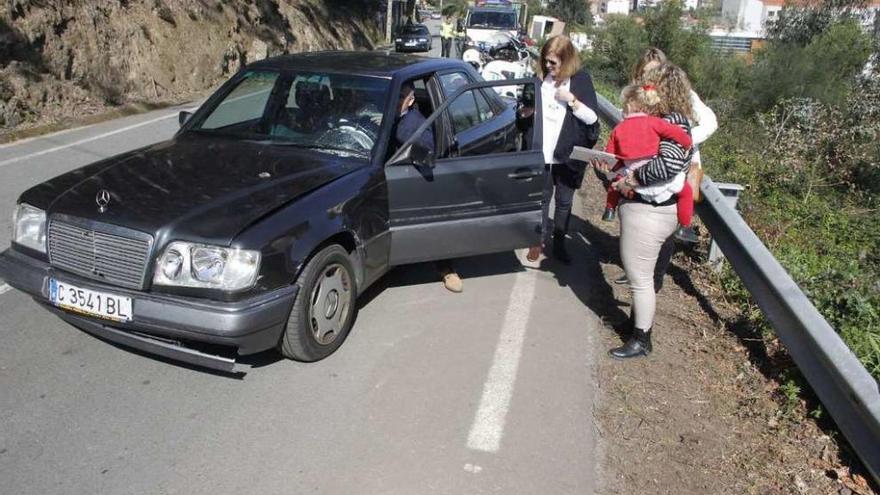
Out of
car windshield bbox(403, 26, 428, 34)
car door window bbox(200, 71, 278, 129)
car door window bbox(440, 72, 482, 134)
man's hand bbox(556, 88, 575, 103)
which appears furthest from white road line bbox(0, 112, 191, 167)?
car windshield bbox(403, 26, 428, 34)

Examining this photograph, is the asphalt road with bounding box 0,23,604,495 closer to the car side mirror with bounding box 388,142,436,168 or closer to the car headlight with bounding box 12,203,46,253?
the car headlight with bounding box 12,203,46,253

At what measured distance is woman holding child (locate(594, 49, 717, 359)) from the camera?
3.85m

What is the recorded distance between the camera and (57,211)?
3.66 meters

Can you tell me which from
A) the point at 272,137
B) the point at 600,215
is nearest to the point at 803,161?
the point at 600,215

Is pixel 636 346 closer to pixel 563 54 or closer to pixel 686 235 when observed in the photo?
pixel 686 235

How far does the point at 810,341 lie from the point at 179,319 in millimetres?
3197

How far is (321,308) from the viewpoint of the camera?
3.96 meters

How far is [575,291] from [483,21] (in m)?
20.5

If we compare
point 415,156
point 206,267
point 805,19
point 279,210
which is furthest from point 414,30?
point 206,267

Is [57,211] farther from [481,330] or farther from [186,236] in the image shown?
[481,330]

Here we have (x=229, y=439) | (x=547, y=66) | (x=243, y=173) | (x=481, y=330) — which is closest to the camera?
(x=229, y=439)

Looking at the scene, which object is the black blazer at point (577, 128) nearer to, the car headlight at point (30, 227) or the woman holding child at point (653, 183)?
the woman holding child at point (653, 183)

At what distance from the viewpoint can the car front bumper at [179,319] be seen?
3.36m

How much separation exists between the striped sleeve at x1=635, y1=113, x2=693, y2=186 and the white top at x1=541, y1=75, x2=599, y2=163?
4.40 ft
